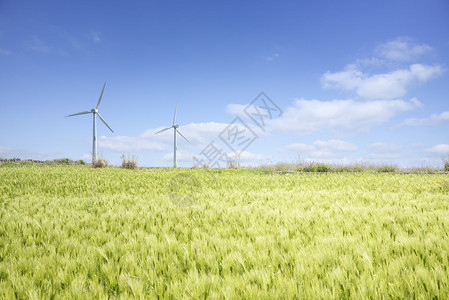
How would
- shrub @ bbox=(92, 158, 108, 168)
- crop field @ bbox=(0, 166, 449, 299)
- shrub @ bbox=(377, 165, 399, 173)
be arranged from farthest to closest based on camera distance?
shrub @ bbox=(92, 158, 108, 168)
shrub @ bbox=(377, 165, 399, 173)
crop field @ bbox=(0, 166, 449, 299)

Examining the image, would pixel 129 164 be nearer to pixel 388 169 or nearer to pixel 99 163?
pixel 99 163

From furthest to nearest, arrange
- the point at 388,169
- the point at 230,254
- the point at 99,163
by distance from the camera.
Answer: the point at 99,163 → the point at 388,169 → the point at 230,254

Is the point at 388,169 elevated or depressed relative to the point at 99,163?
depressed

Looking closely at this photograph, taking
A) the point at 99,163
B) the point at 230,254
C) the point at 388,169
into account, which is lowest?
the point at 230,254

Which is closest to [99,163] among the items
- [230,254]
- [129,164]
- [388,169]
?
[129,164]

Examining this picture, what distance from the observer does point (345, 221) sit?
3.74m

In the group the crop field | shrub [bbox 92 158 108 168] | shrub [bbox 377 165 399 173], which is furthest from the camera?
shrub [bbox 92 158 108 168]

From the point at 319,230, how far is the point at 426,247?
1069 mm

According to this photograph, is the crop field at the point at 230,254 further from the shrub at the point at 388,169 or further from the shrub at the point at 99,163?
the shrub at the point at 99,163

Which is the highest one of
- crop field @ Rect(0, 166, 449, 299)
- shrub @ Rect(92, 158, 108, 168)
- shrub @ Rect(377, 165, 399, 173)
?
shrub @ Rect(92, 158, 108, 168)

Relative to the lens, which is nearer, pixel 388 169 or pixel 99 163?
pixel 388 169

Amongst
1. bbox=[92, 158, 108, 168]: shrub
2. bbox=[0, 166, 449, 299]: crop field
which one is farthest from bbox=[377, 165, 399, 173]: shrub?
bbox=[92, 158, 108, 168]: shrub

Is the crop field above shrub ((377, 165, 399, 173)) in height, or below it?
below

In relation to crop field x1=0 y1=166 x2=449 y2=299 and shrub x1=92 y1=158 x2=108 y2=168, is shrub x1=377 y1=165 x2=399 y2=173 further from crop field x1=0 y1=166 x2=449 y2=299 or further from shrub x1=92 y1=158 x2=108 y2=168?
shrub x1=92 y1=158 x2=108 y2=168
